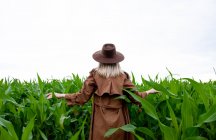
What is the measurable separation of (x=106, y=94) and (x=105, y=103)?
0.10m

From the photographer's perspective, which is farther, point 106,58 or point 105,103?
point 106,58

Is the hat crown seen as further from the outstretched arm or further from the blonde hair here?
the outstretched arm

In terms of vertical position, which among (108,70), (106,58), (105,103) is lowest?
(105,103)

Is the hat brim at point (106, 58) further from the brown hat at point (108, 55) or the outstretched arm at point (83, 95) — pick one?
the outstretched arm at point (83, 95)

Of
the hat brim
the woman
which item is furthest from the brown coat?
the hat brim

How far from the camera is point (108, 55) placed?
4098mm

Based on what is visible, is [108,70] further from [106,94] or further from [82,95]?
[82,95]

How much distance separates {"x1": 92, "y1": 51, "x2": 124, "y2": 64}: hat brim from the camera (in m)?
4.03

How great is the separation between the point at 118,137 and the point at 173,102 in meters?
0.78

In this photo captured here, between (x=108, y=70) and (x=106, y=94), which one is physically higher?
(x=108, y=70)

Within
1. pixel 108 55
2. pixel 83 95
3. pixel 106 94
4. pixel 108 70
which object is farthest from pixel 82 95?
pixel 108 55

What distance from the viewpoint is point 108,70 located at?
4062mm

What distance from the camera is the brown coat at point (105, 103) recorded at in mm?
3922

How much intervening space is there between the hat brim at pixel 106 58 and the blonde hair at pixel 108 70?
71 mm
